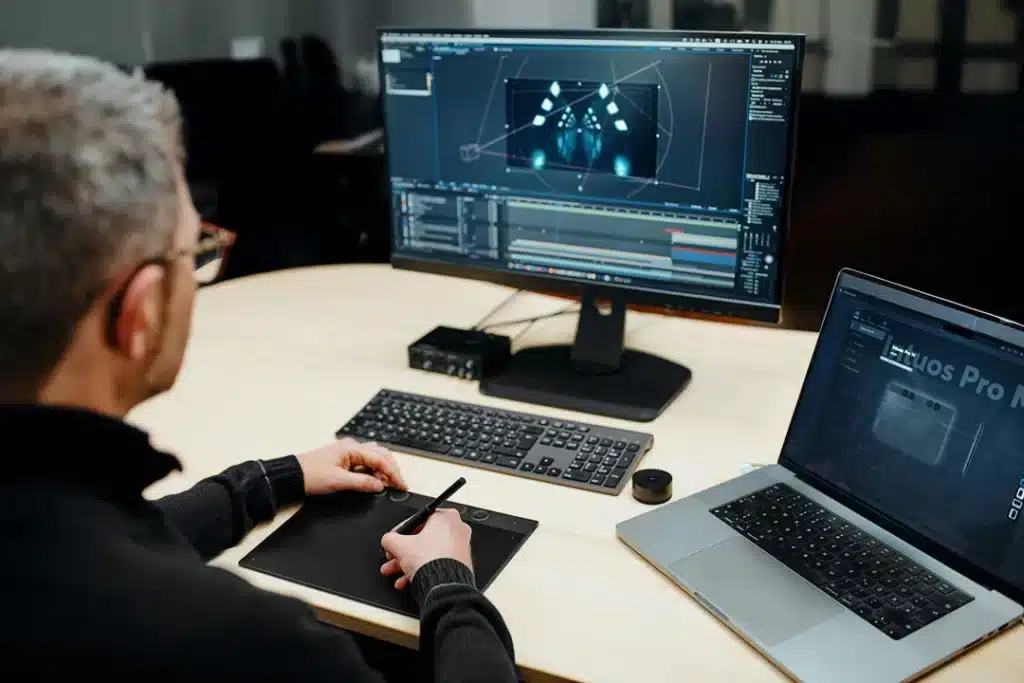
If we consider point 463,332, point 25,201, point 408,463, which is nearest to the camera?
point 25,201

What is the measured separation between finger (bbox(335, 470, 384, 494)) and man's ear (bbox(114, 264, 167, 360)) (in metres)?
0.48

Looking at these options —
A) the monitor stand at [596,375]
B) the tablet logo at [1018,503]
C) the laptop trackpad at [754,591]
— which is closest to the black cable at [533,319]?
the monitor stand at [596,375]

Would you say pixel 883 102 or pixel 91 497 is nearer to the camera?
pixel 91 497

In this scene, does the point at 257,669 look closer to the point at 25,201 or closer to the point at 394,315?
the point at 25,201

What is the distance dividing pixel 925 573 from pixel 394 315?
43.6 inches

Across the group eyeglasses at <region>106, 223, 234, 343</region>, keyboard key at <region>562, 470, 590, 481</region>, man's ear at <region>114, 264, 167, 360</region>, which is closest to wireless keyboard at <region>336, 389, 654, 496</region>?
keyboard key at <region>562, 470, 590, 481</region>

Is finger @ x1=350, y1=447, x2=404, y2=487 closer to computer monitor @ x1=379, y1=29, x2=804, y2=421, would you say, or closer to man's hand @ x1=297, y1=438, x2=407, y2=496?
man's hand @ x1=297, y1=438, x2=407, y2=496

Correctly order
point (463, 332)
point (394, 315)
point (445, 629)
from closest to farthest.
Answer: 1. point (445, 629)
2. point (463, 332)
3. point (394, 315)

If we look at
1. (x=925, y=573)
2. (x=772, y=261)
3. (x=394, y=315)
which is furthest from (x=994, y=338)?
(x=394, y=315)

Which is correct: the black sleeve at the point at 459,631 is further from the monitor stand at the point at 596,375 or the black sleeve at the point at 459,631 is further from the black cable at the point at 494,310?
the black cable at the point at 494,310

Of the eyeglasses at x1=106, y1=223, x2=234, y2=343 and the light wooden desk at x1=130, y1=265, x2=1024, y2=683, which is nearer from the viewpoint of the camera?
the eyeglasses at x1=106, y1=223, x2=234, y2=343

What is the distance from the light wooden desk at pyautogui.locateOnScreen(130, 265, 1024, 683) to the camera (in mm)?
1021

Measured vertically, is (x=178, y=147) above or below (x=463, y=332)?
above

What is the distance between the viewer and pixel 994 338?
1077 mm
